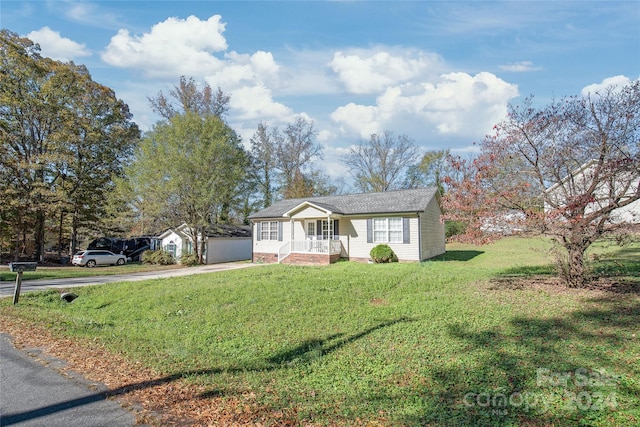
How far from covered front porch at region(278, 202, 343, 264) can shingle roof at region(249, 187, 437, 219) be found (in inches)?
22.6

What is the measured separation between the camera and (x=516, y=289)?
8.29 meters

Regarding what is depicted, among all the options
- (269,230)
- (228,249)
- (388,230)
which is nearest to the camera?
(388,230)

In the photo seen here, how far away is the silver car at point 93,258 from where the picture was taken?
74.0 ft

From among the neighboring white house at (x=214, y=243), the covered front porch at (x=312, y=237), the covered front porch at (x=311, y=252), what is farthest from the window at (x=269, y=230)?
the neighboring white house at (x=214, y=243)

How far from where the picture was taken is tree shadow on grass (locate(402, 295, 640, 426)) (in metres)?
3.34

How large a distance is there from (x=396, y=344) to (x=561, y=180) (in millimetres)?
6252

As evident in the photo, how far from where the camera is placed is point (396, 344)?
5.35 m

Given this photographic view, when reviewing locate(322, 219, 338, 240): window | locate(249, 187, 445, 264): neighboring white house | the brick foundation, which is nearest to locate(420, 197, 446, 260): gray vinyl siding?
locate(249, 187, 445, 264): neighboring white house

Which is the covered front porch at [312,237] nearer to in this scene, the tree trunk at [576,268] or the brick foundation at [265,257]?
the brick foundation at [265,257]

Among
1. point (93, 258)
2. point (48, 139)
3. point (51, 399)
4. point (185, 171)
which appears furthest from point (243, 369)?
point (48, 139)

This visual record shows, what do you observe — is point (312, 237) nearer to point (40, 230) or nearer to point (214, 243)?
point (214, 243)

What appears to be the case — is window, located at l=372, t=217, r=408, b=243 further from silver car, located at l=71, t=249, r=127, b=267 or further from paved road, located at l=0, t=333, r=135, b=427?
silver car, located at l=71, t=249, r=127, b=267

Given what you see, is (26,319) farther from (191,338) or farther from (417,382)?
(417,382)

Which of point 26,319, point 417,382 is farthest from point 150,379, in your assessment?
point 26,319
